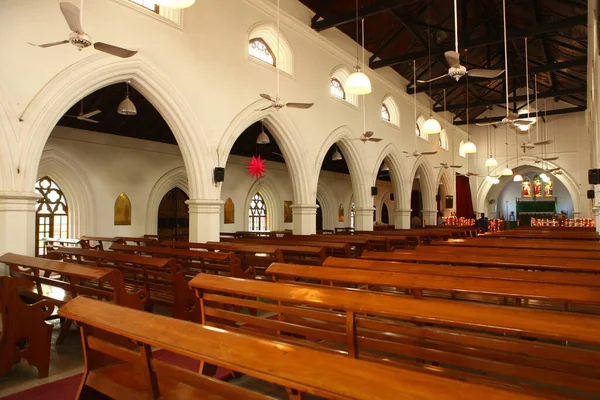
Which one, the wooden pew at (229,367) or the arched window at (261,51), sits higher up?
the arched window at (261,51)

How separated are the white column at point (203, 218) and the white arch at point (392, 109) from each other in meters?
8.58

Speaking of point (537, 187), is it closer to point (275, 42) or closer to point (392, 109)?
point (392, 109)

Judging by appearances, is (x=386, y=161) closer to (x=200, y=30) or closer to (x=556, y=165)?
(x=200, y=30)

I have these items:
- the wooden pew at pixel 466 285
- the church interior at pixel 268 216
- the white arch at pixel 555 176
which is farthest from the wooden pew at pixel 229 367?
the white arch at pixel 555 176

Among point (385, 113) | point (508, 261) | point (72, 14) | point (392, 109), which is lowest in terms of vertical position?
point (508, 261)

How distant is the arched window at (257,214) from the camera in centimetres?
1405

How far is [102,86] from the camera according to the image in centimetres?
595

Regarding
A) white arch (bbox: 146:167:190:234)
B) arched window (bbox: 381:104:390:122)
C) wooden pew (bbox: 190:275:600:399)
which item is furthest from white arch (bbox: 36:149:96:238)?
arched window (bbox: 381:104:390:122)

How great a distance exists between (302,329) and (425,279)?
92 cm

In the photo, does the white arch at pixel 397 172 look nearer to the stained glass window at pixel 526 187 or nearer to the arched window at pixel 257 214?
the arched window at pixel 257 214

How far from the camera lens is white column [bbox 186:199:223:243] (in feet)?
24.1

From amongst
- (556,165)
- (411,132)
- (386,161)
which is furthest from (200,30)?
(556,165)

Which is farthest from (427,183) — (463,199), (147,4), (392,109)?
(147,4)

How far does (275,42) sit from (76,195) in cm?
576
